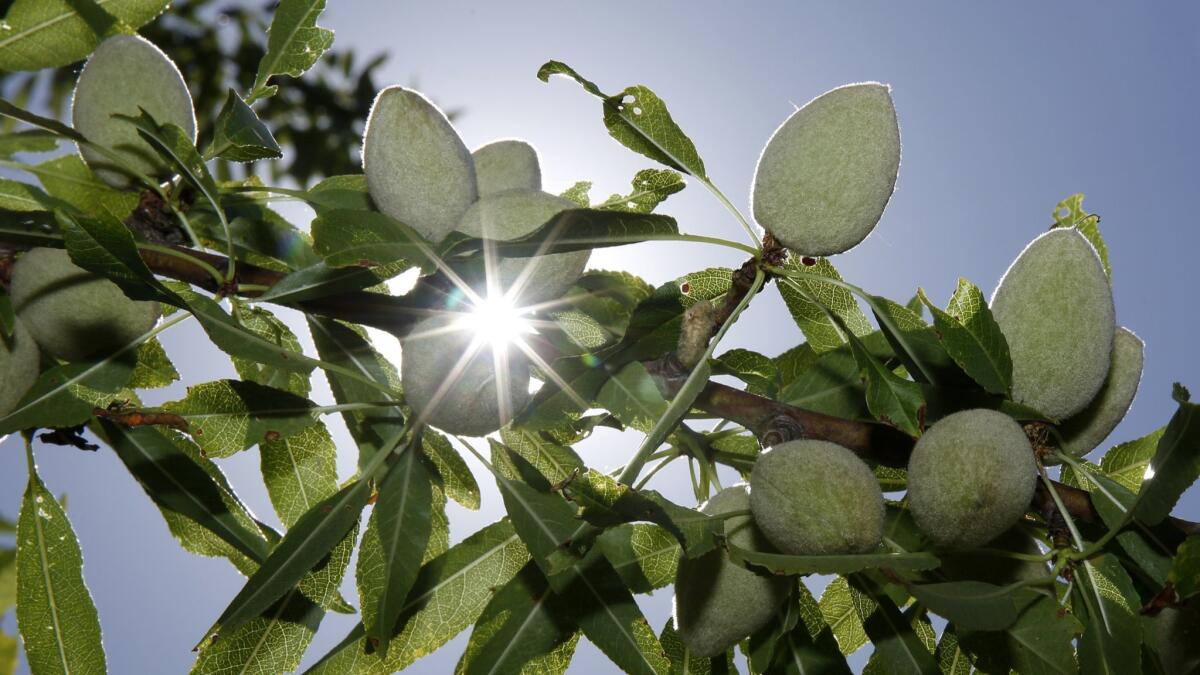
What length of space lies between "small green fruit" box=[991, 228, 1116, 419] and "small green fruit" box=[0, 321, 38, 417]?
1497 mm

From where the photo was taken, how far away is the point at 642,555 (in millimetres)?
1484

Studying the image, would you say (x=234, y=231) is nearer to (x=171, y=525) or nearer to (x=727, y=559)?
(x=171, y=525)

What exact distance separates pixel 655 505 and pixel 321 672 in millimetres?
747

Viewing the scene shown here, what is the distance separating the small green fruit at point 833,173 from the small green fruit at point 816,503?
12.5 inches

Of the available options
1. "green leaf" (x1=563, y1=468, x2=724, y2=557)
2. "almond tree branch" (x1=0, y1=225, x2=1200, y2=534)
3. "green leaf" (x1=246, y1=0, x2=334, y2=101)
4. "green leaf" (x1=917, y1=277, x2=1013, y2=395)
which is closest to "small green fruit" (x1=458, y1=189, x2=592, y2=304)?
"almond tree branch" (x1=0, y1=225, x2=1200, y2=534)

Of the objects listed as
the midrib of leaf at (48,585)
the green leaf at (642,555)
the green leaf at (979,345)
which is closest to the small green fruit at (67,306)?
the midrib of leaf at (48,585)

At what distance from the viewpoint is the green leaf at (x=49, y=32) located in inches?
62.7

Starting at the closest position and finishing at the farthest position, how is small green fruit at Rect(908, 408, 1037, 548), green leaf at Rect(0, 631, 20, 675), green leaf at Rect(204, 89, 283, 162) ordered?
small green fruit at Rect(908, 408, 1037, 548) → green leaf at Rect(204, 89, 283, 162) → green leaf at Rect(0, 631, 20, 675)

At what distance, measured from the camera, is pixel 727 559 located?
132 cm

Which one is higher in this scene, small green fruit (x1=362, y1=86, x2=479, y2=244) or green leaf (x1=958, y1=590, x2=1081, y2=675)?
small green fruit (x1=362, y1=86, x2=479, y2=244)

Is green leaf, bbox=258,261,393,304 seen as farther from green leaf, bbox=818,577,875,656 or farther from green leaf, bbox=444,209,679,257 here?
green leaf, bbox=818,577,875,656

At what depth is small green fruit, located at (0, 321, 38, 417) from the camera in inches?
57.4

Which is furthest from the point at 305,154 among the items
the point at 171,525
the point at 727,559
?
the point at 727,559

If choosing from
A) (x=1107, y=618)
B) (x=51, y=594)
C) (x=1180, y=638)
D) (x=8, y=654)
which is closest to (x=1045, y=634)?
(x=1107, y=618)
